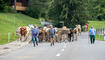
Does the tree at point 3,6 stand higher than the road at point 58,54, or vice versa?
the tree at point 3,6

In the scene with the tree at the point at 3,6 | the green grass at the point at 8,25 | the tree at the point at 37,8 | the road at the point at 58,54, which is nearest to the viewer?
the road at the point at 58,54

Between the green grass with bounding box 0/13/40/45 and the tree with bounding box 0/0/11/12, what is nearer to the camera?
the green grass with bounding box 0/13/40/45

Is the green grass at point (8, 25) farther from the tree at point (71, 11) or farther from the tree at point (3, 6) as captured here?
the tree at point (71, 11)

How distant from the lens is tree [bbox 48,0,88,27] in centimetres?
6066

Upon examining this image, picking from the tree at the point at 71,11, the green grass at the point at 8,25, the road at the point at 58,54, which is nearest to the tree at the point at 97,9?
the tree at the point at 71,11

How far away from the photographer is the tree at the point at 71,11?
60.7 meters

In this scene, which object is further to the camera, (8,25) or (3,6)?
(3,6)

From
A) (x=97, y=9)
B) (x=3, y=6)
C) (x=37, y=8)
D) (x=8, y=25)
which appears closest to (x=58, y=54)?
(x=8, y=25)

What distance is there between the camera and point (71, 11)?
61.6 meters

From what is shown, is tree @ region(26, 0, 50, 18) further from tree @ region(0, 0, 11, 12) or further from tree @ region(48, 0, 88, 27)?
tree @ region(48, 0, 88, 27)

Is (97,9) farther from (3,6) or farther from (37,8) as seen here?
(3,6)

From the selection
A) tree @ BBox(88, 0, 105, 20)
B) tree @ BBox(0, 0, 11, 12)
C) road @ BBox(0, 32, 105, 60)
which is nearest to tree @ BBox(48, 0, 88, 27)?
tree @ BBox(0, 0, 11, 12)

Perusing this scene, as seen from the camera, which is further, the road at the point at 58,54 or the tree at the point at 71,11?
the tree at the point at 71,11

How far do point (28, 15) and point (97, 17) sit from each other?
23.3 m
